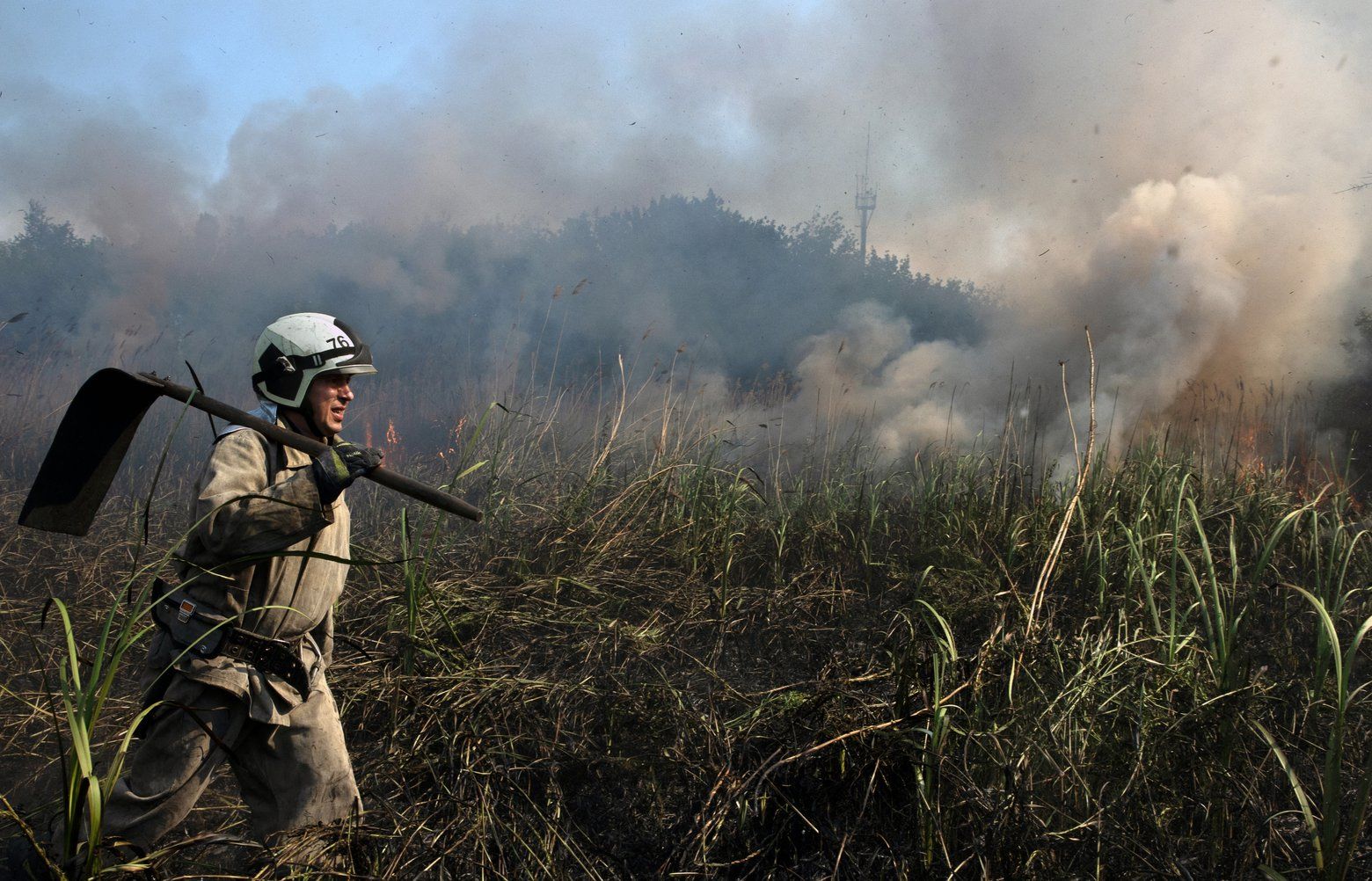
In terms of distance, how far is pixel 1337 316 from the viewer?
27.6 feet

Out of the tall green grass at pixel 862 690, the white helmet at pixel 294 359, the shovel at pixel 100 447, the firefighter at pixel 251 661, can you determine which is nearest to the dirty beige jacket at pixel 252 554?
the firefighter at pixel 251 661

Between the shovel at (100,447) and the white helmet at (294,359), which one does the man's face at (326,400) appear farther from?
the shovel at (100,447)

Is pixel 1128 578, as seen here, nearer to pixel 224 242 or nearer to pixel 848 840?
pixel 848 840

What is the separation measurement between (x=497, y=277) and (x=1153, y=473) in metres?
12.6

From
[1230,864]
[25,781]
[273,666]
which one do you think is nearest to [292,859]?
[273,666]

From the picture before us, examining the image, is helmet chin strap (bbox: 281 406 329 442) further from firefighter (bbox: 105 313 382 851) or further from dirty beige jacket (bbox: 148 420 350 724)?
dirty beige jacket (bbox: 148 420 350 724)

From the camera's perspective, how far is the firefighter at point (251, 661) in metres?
Answer: 2.19

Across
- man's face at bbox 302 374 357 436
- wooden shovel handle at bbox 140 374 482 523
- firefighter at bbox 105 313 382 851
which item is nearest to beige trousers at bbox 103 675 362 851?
firefighter at bbox 105 313 382 851

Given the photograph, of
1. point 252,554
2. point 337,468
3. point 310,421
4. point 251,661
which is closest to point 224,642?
point 251,661

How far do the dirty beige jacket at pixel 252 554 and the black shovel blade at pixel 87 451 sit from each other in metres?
0.25

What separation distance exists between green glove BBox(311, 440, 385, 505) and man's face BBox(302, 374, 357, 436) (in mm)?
292

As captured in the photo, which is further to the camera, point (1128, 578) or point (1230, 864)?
point (1128, 578)

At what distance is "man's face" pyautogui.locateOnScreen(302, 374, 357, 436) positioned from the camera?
257 cm

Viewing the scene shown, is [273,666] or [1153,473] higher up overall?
[1153,473]
